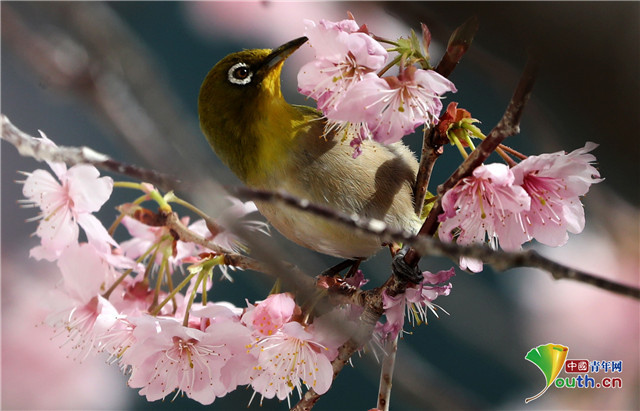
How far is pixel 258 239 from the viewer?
1.88 feet

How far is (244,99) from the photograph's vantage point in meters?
1.39

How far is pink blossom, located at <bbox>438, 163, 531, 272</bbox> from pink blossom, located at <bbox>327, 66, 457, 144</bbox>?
122mm

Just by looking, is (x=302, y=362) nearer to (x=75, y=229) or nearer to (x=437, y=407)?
(x=437, y=407)

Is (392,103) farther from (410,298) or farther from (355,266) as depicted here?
(355,266)

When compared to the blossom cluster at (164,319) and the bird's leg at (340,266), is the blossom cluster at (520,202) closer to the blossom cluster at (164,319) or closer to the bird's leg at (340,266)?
the blossom cluster at (164,319)

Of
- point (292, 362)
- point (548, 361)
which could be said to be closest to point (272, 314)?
point (292, 362)

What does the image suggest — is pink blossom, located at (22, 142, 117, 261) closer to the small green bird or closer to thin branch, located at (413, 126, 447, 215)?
the small green bird

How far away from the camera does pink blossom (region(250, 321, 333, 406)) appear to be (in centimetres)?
112

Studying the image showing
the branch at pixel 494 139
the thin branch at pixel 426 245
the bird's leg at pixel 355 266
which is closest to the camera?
the thin branch at pixel 426 245

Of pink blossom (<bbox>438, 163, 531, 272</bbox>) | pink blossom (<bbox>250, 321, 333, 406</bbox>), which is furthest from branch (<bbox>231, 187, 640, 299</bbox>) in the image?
pink blossom (<bbox>250, 321, 333, 406</bbox>)

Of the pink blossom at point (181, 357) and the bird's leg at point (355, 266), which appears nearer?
the pink blossom at point (181, 357)

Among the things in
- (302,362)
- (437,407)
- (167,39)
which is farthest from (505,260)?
(167,39)

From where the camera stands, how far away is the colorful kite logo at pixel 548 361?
126 centimetres

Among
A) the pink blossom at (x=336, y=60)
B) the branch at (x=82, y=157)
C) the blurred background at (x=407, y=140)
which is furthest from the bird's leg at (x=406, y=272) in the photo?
the branch at (x=82, y=157)
